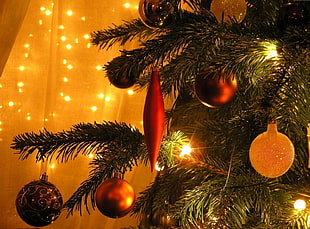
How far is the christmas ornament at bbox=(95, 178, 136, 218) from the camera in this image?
2.57ft

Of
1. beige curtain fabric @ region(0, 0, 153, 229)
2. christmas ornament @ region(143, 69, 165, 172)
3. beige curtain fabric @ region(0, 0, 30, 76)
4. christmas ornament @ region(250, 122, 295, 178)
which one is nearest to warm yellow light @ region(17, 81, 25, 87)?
beige curtain fabric @ region(0, 0, 153, 229)

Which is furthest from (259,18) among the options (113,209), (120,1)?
(120,1)

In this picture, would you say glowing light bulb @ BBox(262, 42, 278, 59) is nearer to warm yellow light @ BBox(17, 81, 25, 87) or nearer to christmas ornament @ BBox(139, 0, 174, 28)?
christmas ornament @ BBox(139, 0, 174, 28)

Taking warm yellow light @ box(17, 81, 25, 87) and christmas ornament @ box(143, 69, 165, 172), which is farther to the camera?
warm yellow light @ box(17, 81, 25, 87)

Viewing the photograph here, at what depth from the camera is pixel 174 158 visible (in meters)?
0.78

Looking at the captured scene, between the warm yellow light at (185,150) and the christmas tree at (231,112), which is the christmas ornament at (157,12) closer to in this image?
the christmas tree at (231,112)

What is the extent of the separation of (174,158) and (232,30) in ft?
0.87

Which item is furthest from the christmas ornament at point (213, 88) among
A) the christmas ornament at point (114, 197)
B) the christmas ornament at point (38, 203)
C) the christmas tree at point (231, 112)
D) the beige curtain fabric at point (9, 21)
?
the beige curtain fabric at point (9, 21)

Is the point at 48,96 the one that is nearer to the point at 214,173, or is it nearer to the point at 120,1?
the point at 120,1

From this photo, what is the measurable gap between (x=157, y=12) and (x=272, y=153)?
9.2 inches

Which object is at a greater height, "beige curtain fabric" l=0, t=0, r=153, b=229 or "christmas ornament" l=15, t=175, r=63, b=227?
"beige curtain fabric" l=0, t=0, r=153, b=229

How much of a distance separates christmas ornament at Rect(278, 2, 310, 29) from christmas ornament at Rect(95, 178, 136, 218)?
37 cm

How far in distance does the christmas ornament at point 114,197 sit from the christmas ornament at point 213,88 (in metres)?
0.22

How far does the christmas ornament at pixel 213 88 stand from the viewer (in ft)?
2.13
